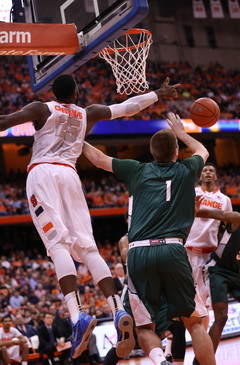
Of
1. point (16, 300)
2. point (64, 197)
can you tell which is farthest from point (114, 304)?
point (16, 300)

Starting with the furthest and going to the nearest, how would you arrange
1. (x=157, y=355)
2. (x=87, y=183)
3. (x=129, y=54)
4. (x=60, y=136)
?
(x=87, y=183) → (x=129, y=54) → (x=60, y=136) → (x=157, y=355)

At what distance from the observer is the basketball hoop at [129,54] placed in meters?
7.02

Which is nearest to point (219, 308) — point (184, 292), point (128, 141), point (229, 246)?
point (229, 246)

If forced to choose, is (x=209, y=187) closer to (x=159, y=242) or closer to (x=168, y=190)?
(x=168, y=190)

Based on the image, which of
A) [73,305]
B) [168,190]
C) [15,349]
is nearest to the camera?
[73,305]

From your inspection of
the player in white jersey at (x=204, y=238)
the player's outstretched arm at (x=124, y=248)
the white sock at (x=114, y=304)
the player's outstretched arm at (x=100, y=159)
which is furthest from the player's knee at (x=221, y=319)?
the player's outstretched arm at (x=100, y=159)

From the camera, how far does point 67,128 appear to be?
15.8ft

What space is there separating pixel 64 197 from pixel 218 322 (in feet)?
9.70

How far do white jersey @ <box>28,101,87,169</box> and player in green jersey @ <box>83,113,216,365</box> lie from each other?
0.38 meters

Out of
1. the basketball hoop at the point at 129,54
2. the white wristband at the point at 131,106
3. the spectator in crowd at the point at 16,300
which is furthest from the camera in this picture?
the spectator in crowd at the point at 16,300

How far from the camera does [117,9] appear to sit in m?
5.60

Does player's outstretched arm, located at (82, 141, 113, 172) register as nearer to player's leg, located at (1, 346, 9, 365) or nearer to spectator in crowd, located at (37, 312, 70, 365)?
player's leg, located at (1, 346, 9, 365)

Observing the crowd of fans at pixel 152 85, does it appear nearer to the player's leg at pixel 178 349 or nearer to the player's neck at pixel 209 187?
the player's neck at pixel 209 187

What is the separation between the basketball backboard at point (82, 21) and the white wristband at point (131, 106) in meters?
0.77
